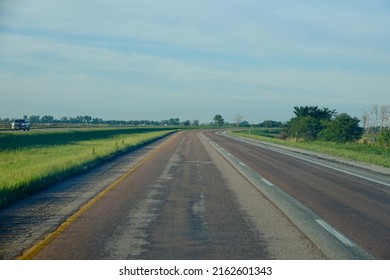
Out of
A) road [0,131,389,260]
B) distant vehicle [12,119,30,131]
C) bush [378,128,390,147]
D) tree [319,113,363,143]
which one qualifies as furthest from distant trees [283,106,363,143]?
road [0,131,389,260]

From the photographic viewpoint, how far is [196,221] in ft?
30.4

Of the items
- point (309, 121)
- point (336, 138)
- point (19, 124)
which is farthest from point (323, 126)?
point (19, 124)

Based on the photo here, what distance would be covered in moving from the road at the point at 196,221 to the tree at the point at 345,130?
49907 millimetres

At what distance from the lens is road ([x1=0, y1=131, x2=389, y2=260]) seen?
7000 mm

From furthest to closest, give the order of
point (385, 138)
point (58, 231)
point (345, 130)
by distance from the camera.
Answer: point (345, 130) → point (385, 138) → point (58, 231)

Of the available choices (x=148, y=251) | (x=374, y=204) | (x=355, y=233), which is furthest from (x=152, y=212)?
(x=374, y=204)

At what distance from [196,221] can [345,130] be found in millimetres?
58264

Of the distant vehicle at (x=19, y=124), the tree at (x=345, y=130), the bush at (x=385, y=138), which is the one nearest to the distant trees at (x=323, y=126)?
the tree at (x=345, y=130)

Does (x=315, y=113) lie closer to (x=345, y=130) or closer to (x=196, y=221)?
(x=345, y=130)

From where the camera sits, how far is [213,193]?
13.2 m

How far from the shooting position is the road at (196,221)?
276 inches
